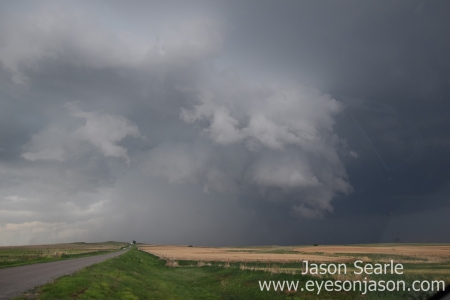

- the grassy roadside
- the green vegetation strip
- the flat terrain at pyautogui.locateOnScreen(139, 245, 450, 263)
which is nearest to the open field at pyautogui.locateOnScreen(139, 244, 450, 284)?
the flat terrain at pyautogui.locateOnScreen(139, 245, 450, 263)

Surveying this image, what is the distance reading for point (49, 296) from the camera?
17.2 m

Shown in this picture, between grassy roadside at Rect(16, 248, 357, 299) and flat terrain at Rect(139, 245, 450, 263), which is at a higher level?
grassy roadside at Rect(16, 248, 357, 299)

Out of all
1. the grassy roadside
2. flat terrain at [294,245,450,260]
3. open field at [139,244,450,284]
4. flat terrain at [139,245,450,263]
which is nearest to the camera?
the grassy roadside

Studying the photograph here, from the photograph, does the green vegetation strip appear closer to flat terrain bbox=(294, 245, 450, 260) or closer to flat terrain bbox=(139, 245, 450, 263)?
flat terrain bbox=(139, 245, 450, 263)

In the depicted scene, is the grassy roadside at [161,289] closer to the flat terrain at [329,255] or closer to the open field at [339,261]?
the open field at [339,261]

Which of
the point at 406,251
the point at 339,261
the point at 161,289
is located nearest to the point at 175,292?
the point at 161,289

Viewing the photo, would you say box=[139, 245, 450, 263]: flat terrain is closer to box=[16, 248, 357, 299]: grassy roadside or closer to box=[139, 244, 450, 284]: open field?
box=[139, 244, 450, 284]: open field

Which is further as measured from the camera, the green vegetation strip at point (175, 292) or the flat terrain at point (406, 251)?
the flat terrain at point (406, 251)

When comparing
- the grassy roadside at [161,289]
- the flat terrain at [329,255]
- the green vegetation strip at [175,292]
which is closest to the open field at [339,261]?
the flat terrain at [329,255]

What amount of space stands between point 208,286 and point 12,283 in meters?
17.1

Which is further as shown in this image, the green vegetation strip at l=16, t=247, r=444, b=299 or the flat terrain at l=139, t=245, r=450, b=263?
the flat terrain at l=139, t=245, r=450, b=263

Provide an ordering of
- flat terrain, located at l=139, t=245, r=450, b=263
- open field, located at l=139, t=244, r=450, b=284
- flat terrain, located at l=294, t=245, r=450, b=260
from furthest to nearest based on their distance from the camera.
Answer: flat terrain, located at l=294, t=245, r=450, b=260 < flat terrain, located at l=139, t=245, r=450, b=263 < open field, located at l=139, t=244, r=450, b=284

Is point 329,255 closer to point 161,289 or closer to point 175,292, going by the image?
point 175,292

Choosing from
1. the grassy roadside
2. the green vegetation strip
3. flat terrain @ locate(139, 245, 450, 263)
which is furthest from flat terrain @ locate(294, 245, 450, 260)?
the green vegetation strip
